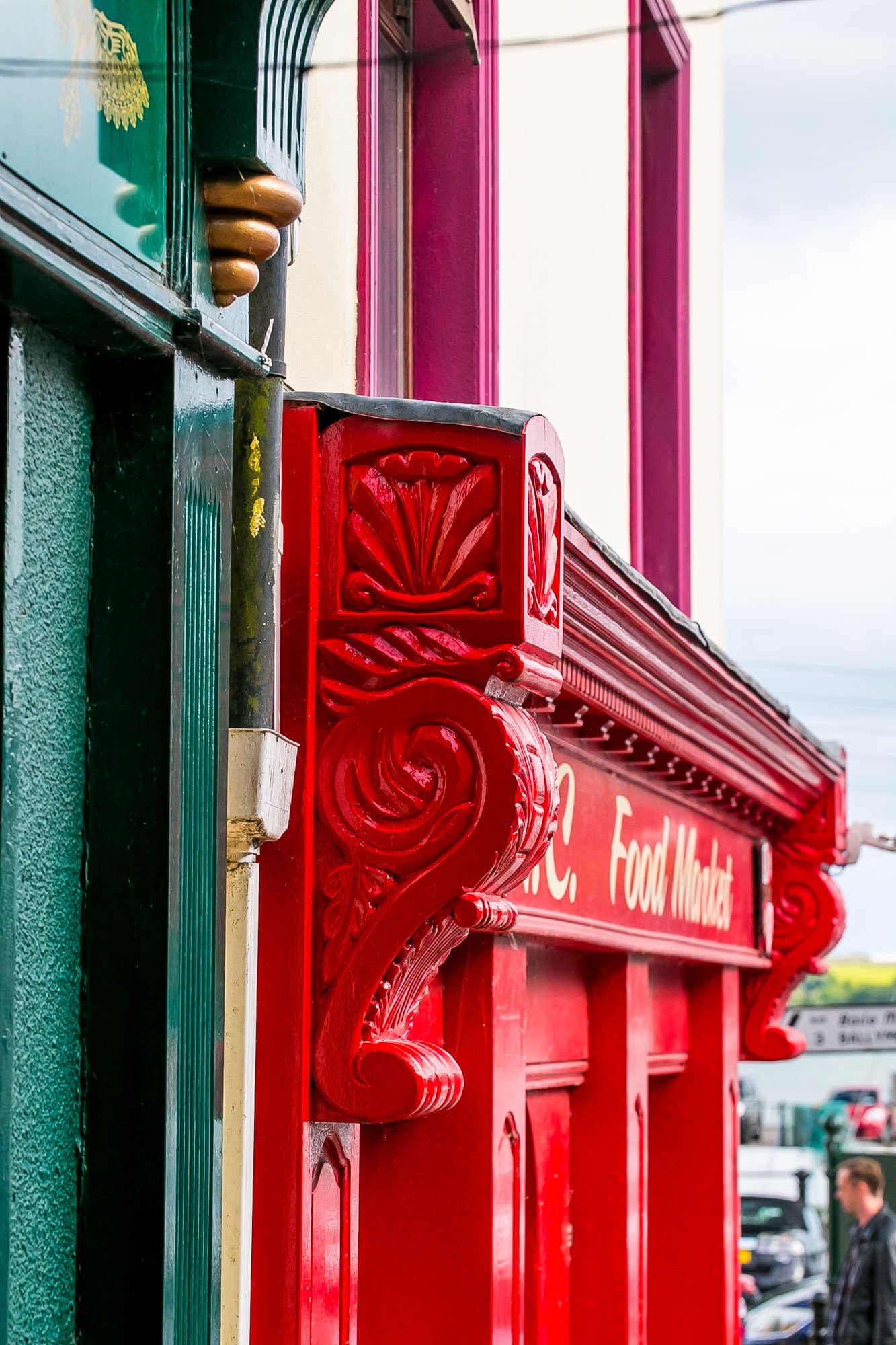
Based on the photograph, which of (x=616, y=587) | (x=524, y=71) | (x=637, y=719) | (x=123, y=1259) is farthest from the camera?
(x=524, y=71)

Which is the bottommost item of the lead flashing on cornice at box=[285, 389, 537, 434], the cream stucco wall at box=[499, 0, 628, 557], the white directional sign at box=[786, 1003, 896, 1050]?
the white directional sign at box=[786, 1003, 896, 1050]

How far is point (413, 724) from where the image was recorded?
319 cm

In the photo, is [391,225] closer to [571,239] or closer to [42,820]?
[571,239]

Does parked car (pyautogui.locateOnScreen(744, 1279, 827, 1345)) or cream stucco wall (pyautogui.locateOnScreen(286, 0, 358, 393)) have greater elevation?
cream stucco wall (pyautogui.locateOnScreen(286, 0, 358, 393))

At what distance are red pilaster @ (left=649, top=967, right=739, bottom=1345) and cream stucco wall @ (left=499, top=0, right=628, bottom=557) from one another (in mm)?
2070

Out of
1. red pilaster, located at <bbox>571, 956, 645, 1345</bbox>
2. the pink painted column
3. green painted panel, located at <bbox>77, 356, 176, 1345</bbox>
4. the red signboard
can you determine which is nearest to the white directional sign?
the red signboard

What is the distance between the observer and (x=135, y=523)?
9.18ft

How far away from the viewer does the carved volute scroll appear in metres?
3.13

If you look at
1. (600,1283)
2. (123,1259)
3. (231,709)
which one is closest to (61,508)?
(231,709)

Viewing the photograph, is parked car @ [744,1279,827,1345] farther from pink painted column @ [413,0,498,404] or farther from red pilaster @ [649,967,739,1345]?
pink painted column @ [413,0,498,404]

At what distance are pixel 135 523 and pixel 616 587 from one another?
1.90 meters

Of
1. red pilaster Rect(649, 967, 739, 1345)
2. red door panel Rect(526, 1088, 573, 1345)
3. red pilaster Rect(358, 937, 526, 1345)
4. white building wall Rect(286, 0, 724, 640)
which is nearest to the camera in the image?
red pilaster Rect(358, 937, 526, 1345)

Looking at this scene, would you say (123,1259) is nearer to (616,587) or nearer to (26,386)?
(26,386)

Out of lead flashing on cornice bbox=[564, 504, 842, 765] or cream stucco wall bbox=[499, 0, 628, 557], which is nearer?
lead flashing on cornice bbox=[564, 504, 842, 765]
